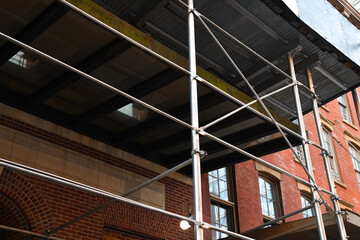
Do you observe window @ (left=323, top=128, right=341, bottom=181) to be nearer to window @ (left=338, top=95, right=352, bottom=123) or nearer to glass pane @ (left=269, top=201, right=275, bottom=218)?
window @ (left=338, top=95, right=352, bottom=123)

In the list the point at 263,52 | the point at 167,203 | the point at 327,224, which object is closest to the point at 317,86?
the point at 263,52

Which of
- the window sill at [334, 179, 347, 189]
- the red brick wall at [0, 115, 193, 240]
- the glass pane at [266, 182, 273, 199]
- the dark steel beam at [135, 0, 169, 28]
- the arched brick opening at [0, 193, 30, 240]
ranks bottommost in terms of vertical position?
the arched brick opening at [0, 193, 30, 240]

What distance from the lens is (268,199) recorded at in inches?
579

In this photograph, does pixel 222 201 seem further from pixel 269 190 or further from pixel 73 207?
pixel 73 207

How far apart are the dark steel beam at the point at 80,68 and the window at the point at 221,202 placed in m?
5.66

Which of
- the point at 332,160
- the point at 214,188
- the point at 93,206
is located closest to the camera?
the point at 93,206

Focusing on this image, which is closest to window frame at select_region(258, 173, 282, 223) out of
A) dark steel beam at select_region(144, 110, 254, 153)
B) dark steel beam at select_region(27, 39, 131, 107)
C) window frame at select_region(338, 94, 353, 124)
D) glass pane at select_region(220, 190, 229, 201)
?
glass pane at select_region(220, 190, 229, 201)

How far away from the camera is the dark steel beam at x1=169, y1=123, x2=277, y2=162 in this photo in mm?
10172

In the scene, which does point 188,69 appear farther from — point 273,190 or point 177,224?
point 273,190

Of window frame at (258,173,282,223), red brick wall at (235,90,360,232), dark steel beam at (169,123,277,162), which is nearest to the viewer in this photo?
dark steel beam at (169,123,277,162)

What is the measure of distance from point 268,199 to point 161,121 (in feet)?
20.9

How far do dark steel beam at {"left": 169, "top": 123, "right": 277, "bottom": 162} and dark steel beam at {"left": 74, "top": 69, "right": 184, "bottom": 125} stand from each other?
269 cm

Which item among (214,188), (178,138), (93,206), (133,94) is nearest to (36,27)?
(133,94)

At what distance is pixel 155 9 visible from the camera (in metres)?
9.11
